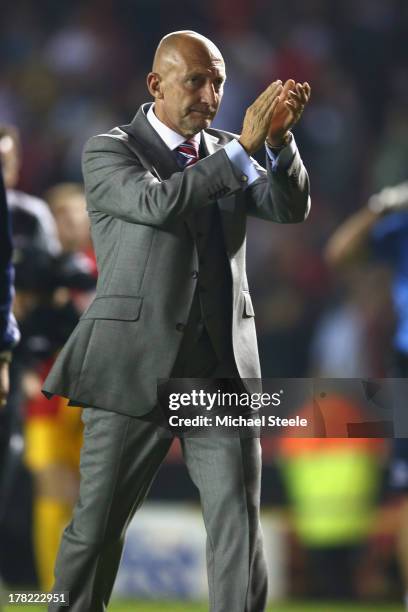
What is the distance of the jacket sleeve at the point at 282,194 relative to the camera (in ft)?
10.7

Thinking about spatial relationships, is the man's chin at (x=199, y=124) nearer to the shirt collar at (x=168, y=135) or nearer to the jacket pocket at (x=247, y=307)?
the shirt collar at (x=168, y=135)

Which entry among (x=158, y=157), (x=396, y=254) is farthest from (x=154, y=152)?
(x=396, y=254)

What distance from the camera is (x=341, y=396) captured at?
12.3 ft

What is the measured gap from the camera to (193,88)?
129 inches

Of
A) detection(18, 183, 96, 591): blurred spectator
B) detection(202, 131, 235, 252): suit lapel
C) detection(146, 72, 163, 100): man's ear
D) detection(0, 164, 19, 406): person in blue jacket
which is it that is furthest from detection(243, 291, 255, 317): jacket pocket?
detection(18, 183, 96, 591): blurred spectator

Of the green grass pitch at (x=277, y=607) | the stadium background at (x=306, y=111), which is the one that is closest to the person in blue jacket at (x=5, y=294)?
the green grass pitch at (x=277, y=607)

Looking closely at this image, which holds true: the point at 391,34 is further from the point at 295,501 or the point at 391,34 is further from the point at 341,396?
the point at 341,396

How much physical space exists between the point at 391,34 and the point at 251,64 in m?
1.07

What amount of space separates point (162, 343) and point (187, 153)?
0.54m

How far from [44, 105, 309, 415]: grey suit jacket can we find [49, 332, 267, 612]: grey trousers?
9cm

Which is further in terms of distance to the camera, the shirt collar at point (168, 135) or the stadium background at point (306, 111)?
the stadium background at point (306, 111)

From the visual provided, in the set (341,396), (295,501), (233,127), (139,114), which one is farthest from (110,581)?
(233,127)

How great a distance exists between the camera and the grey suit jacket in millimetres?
3273

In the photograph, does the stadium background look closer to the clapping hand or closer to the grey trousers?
the grey trousers
